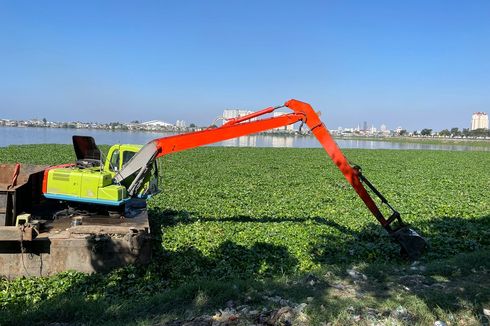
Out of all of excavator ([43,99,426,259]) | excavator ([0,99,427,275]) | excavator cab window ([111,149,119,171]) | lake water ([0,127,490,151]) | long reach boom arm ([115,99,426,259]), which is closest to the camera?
excavator ([0,99,427,275])

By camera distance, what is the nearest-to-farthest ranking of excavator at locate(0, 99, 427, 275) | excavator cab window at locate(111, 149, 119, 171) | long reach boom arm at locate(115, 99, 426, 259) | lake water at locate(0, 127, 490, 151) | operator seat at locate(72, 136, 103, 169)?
excavator at locate(0, 99, 427, 275) < long reach boom arm at locate(115, 99, 426, 259) < operator seat at locate(72, 136, 103, 169) < excavator cab window at locate(111, 149, 119, 171) < lake water at locate(0, 127, 490, 151)

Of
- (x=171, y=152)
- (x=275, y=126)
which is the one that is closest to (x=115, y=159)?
(x=171, y=152)

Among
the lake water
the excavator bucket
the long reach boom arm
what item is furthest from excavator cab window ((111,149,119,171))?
the lake water

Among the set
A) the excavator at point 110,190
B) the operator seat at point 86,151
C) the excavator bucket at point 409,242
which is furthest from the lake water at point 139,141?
the excavator bucket at point 409,242

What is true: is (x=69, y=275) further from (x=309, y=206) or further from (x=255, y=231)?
(x=309, y=206)

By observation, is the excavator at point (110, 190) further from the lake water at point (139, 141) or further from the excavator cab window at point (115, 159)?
the lake water at point (139, 141)

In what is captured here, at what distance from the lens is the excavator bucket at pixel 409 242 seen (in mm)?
9211

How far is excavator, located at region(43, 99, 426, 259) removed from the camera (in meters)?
8.80

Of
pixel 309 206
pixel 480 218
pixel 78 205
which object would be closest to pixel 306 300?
pixel 78 205

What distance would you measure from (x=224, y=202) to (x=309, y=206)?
2.91 m

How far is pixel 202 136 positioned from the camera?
9.16 metres

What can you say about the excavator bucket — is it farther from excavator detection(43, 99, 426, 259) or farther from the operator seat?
the operator seat

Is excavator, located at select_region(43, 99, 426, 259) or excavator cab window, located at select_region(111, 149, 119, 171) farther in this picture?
excavator cab window, located at select_region(111, 149, 119, 171)

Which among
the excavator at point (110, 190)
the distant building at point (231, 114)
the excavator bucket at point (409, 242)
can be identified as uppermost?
the distant building at point (231, 114)
